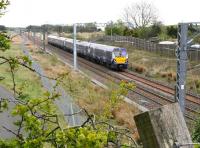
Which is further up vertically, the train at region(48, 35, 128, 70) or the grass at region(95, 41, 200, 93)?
the train at region(48, 35, 128, 70)

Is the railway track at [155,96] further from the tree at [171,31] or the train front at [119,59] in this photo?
the tree at [171,31]

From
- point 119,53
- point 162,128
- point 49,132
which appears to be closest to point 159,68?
point 119,53

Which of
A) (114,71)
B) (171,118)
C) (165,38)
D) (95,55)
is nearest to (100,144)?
(171,118)

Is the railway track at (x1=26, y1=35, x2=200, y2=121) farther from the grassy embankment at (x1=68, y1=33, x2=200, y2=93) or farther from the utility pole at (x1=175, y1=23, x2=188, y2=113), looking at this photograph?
the utility pole at (x1=175, y1=23, x2=188, y2=113)

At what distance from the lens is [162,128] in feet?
8.87

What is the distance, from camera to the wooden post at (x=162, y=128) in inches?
106

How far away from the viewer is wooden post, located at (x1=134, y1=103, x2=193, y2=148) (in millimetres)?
2693

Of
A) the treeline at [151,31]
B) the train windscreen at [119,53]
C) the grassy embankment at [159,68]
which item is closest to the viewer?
the grassy embankment at [159,68]

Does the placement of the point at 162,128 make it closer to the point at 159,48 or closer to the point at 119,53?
the point at 119,53

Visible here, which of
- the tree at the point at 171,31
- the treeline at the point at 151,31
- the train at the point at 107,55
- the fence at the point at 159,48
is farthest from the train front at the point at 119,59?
the tree at the point at 171,31

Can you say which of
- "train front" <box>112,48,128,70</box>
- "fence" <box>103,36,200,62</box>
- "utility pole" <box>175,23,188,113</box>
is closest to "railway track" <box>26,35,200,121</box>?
"train front" <box>112,48,128,70</box>

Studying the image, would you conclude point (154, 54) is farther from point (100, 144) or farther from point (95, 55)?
point (100, 144)

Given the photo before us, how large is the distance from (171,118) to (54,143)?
0.91 metres

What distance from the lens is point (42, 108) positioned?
13.7 feet
